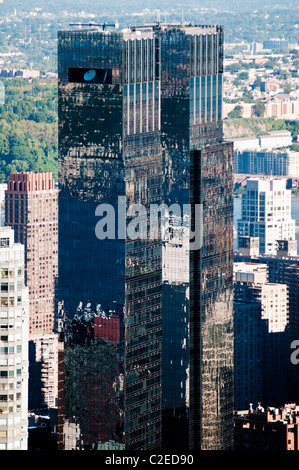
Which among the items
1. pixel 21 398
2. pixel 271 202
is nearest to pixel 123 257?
pixel 21 398

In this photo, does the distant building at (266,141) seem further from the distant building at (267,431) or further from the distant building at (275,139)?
the distant building at (267,431)

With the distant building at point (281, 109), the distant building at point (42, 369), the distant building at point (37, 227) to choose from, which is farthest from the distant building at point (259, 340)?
the distant building at point (281, 109)

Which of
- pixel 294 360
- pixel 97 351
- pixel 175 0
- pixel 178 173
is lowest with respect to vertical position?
pixel 294 360

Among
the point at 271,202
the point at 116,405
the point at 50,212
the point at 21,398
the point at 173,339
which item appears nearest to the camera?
the point at 21,398

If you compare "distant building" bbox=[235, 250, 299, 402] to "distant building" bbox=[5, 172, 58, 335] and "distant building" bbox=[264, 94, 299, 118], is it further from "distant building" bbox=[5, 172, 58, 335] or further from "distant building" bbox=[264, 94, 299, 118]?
"distant building" bbox=[264, 94, 299, 118]

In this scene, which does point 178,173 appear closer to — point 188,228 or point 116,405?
point 188,228

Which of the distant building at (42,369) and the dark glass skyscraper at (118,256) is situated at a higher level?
the dark glass skyscraper at (118,256)
